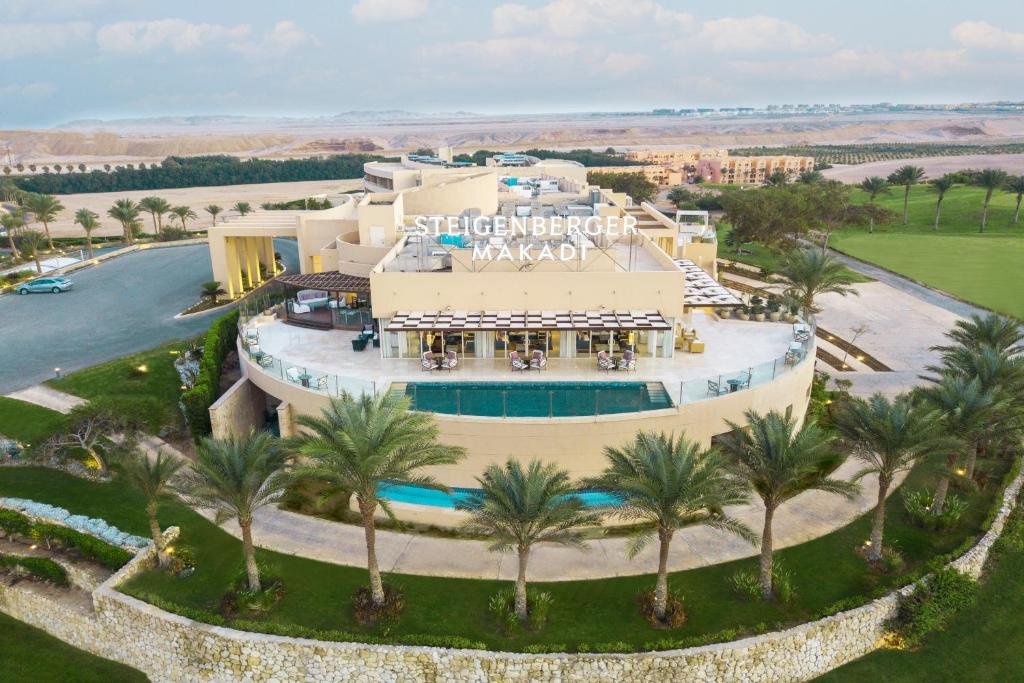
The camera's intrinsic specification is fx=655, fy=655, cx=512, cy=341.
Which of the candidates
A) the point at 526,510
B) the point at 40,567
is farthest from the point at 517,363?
the point at 40,567

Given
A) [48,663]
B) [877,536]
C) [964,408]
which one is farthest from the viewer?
[964,408]

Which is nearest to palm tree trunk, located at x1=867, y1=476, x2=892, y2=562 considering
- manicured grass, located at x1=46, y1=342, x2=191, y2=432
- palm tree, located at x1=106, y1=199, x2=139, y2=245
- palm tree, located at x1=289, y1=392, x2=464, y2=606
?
palm tree, located at x1=289, y1=392, x2=464, y2=606

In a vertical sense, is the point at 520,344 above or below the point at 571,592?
above

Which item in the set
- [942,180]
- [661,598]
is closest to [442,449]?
[661,598]

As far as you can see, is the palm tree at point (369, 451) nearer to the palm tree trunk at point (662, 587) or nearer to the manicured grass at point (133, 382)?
the palm tree trunk at point (662, 587)

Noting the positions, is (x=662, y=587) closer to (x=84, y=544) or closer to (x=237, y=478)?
(x=237, y=478)

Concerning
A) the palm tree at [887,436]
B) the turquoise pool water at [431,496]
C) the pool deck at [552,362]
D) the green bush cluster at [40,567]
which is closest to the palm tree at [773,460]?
the palm tree at [887,436]

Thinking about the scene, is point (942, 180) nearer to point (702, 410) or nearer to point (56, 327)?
point (702, 410)
